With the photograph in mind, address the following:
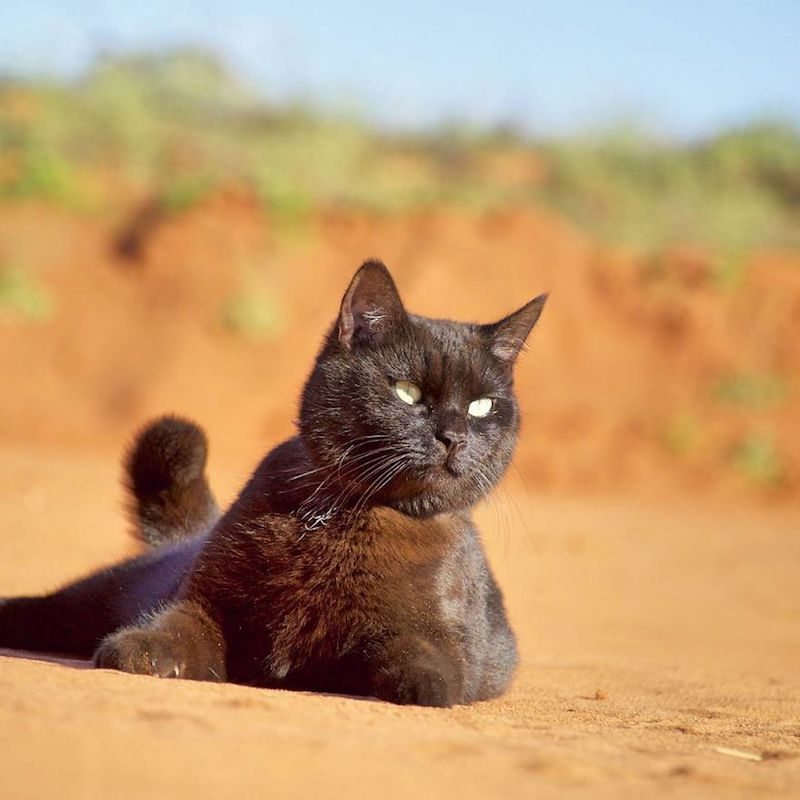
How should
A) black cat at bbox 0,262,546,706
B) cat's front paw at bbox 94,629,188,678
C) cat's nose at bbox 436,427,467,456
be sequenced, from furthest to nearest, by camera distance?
cat's nose at bbox 436,427,467,456 → black cat at bbox 0,262,546,706 → cat's front paw at bbox 94,629,188,678

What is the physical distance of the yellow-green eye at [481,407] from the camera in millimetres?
4023

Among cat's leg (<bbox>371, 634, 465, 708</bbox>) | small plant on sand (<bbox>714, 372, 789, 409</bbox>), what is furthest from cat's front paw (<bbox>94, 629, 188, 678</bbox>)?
small plant on sand (<bbox>714, 372, 789, 409</bbox>)

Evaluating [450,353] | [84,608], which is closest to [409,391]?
[450,353]

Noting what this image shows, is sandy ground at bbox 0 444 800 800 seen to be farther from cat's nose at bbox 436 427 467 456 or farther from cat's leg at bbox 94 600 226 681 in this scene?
cat's nose at bbox 436 427 467 456

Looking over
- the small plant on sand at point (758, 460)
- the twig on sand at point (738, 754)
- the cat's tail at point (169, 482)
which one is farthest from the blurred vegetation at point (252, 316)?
the twig on sand at point (738, 754)

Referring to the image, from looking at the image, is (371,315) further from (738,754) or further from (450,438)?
(738,754)

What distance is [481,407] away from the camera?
407 centimetres

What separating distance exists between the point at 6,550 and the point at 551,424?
26.5 feet

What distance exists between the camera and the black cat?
12.0 ft

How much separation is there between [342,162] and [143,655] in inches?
657

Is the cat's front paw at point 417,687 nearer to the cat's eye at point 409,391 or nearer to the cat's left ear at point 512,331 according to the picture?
the cat's eye at point 409,391

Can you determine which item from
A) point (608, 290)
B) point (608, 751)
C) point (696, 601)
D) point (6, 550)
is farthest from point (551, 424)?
point (608, 751)

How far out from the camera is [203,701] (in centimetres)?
291

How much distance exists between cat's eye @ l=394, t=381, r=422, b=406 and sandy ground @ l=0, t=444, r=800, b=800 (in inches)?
24.4
